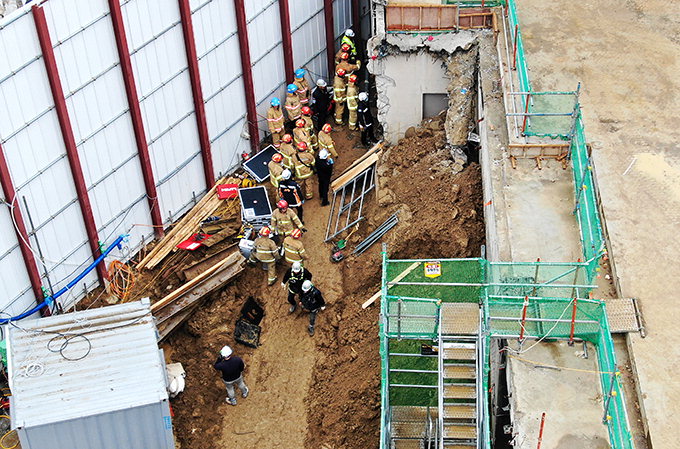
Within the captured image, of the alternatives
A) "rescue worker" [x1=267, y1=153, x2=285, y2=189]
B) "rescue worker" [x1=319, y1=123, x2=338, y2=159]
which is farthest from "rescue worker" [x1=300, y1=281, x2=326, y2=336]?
"rescue worker" [x1=319, y1=123, x2=338, y2=159]

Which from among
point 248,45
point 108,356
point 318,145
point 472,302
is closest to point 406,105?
point 318,145

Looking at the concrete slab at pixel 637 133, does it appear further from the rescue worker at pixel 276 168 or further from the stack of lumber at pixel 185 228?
the stack of lumber at pixel 185 228

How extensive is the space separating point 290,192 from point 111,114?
4.84m

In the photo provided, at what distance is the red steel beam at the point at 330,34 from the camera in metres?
28.2

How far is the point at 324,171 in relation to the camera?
25625 millimetres

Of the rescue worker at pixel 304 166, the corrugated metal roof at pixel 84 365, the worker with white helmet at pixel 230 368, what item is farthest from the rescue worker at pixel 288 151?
the corrugated metal roof at pixel 84 365

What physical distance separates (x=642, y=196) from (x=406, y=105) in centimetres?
783

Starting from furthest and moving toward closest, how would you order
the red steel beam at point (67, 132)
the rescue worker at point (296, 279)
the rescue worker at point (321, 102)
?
the rescue worker at point (321, 102)
the rescue worker at point (296, 279)
the red steel beam at point (67, 132)

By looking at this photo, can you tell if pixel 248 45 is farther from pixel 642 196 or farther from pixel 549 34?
pixel 642 196

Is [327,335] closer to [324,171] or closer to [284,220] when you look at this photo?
[284,220]

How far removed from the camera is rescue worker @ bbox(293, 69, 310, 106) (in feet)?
89.6

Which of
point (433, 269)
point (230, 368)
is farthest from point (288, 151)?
point (230, 368)

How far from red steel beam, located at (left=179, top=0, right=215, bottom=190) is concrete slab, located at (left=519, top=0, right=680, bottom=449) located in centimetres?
780

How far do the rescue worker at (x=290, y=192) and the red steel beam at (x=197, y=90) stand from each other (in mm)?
1923
